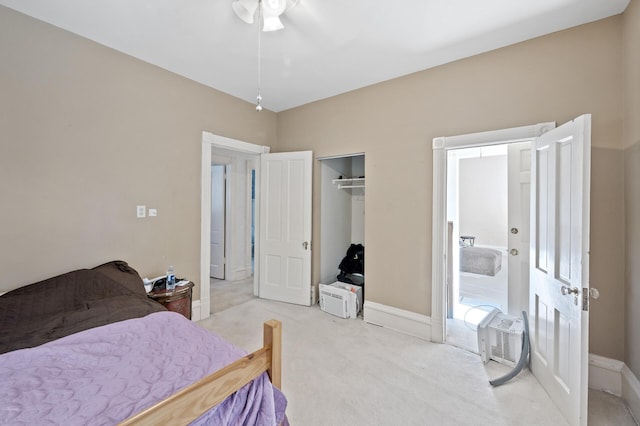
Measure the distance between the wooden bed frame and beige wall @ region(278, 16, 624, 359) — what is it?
2086mm

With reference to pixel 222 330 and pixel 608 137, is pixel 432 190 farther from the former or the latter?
pixel 222 330

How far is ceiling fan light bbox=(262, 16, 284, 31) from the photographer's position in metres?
1.91

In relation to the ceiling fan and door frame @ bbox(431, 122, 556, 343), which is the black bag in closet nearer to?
door frame @ bbox(431, 122, 556, 343)

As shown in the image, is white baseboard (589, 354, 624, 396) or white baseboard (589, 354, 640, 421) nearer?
white baseboard (589, 354, 640, 421)

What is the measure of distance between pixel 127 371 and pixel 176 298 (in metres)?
1.49

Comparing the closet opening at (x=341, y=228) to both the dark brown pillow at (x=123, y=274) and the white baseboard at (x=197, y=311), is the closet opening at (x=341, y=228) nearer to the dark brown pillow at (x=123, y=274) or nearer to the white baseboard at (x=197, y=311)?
the white baseboard at (x=197, y=311)

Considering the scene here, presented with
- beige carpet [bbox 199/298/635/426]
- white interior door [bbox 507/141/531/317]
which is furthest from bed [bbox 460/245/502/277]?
beige carpet [bbox 199/298/635/426]

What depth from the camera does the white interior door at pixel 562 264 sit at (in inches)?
59.1

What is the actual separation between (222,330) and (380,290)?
5.87 feet

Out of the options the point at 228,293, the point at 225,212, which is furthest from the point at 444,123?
the point at 225,212

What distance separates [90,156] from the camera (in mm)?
2309

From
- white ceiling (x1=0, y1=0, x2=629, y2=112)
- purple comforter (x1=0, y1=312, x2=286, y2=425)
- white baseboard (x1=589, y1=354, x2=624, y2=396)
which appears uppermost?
white ceiling (x1=0, y1=0, x2=629, y2=112)

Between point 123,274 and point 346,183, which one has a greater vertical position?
point 346,183

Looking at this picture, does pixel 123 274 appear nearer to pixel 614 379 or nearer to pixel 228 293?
pixel 228 293
